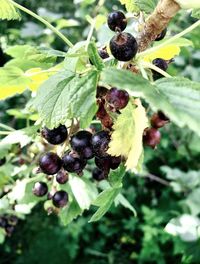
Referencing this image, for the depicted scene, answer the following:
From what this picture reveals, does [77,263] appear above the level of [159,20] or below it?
below

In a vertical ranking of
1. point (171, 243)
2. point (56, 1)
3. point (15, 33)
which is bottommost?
point (171, 243)

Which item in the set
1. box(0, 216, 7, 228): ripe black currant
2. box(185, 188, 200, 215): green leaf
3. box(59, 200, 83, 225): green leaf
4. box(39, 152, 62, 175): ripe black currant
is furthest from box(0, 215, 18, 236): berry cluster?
box(185, 188, 200, 215): green leaf

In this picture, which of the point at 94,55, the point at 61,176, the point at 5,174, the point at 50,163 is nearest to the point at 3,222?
the point at 5,174

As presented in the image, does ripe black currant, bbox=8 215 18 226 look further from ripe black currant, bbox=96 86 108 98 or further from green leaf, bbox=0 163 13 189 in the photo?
ripe black currant, bbox=96 86 108 98

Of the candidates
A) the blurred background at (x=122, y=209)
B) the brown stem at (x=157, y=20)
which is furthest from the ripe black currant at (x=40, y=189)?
the blurred background at (x=122, y=209)

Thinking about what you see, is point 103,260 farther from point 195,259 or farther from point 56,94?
point 56,94

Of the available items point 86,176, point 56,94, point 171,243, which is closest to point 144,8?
point 56,94

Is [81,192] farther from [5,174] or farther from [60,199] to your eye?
[5,174]
